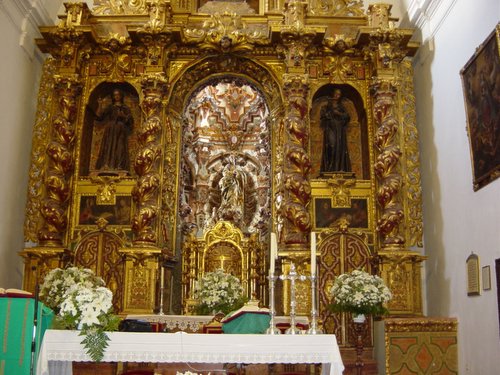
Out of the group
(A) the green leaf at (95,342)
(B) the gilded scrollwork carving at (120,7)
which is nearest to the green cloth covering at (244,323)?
(A) the green leaf at (95,342)

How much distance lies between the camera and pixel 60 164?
12953 mm

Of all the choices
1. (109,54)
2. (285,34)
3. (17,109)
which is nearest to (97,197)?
(17,109)

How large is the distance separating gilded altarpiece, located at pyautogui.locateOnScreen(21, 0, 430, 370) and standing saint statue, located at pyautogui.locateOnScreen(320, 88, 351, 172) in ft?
0.11

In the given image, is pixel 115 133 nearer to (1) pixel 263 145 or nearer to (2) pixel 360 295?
(1) pixel 263 145

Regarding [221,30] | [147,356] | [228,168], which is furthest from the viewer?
[228,168]

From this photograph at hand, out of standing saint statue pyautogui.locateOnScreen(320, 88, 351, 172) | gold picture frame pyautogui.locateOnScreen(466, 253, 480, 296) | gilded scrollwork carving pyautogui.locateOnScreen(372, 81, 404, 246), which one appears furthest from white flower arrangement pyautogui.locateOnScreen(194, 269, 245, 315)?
gold picture frame pyautogui.locateOnScreen(466, 253, 480, 296)

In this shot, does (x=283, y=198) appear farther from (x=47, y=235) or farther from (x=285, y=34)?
(x=47, y=235)

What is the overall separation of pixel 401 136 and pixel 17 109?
8221mm

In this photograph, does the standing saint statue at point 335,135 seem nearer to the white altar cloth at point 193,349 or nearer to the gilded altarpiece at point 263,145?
the gilded altarpiece at point 263,145

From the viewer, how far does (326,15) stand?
1409cm

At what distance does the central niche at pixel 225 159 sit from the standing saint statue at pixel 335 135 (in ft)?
4.38

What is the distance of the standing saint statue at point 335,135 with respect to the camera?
1380cm

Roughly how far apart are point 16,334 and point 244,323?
8.26 feet

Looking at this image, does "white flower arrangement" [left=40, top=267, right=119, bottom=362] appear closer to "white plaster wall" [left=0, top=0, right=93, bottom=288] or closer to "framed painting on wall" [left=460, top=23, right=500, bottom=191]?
"framed painting on wall" [left=460, top=23, right=500, bottom=191]
